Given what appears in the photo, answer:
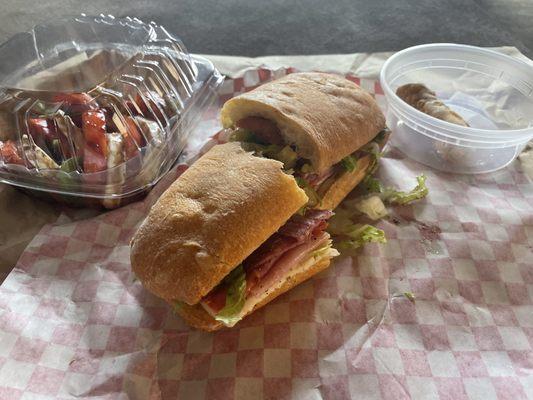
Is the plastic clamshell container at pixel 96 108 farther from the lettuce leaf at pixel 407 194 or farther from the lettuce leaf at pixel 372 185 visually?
the lettuce leaf at pixel 407 194

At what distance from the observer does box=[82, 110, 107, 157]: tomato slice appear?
2385 millimetres

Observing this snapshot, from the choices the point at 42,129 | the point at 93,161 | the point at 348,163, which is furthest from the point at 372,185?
the point at 42,129

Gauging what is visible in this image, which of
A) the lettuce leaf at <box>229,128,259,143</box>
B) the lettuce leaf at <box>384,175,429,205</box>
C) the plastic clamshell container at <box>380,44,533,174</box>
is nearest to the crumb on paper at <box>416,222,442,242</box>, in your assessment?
the lettuce leaf at <box>384,175,429,205</box>

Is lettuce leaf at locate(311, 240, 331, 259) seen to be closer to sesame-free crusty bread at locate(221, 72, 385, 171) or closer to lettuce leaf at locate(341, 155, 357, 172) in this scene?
sesame-free crusty bread at locate(221, 72, 385, 171)

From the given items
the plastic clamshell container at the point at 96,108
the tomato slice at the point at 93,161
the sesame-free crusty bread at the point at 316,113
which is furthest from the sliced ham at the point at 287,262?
the tomato slice at the point at 93,161

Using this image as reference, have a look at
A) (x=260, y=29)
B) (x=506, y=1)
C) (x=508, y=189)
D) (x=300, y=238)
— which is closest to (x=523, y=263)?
(x=508, y=189)

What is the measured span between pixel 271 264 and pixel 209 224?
0.34 m

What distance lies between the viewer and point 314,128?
2293 mm

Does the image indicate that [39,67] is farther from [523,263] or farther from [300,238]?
[523,263]

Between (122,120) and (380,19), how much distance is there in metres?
2.80

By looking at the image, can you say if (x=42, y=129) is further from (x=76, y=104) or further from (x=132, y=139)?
(x=132, y=139)

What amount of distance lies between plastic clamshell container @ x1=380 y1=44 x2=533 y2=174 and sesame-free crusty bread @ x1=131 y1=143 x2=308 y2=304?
1249 millimetres

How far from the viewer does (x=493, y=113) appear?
3193 millimetres

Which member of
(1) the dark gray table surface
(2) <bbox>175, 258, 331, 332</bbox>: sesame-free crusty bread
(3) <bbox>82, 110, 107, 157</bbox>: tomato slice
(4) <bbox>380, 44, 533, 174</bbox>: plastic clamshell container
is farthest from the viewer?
(1) the dark gray table surface
